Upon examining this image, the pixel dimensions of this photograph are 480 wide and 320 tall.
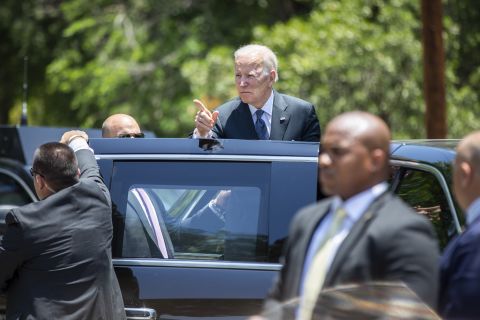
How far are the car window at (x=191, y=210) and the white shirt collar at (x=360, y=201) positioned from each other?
1.80m

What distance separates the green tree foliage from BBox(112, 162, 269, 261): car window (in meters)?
11.4

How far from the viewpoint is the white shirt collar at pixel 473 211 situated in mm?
3371

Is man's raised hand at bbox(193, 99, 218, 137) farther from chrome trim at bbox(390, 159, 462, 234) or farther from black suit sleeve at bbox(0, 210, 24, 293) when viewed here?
black suit sleeve at bbox(0, 210, 24, 293)

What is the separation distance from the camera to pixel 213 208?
17.2ft

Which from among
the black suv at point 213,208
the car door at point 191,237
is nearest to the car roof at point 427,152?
the black suv at point 213,208

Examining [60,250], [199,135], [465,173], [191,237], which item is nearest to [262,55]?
[199,135]

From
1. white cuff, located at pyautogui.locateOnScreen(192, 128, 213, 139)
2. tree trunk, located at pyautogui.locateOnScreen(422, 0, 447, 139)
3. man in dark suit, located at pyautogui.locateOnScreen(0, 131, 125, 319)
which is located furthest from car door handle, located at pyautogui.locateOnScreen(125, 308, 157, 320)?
tree trunk, located at pyautogui.locateOnScreen(422, 0, 447, 139)

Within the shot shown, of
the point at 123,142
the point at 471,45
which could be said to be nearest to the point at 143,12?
the point at 471,45

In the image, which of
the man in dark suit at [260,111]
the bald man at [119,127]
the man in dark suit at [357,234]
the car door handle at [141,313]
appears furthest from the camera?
the bald man at [119,127]

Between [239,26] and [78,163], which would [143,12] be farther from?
[78,163]

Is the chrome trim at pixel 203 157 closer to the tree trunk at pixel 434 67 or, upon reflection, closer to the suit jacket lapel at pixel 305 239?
the suit jacket lapel at pixel 305 239

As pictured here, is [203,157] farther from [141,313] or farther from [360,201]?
[360,201]

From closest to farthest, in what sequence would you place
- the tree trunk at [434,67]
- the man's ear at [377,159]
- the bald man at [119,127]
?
the man's ear at [377,159] < the bald man at [119,127] < the tree trunk at [434,67]

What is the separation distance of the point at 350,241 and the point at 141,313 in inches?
82.3
